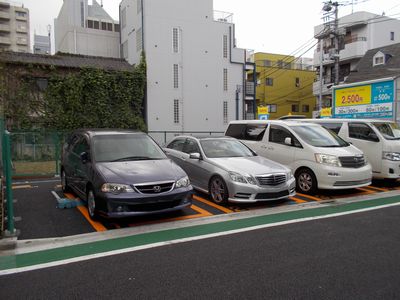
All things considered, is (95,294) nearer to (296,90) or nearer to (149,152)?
(149,152)

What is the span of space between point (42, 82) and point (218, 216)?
742 inches

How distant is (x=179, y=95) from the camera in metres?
26.2

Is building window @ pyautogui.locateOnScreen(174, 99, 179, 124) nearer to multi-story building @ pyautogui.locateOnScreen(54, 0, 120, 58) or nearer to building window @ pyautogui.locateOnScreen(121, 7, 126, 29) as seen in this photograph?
building window @ pyautogui.locateOnScreen(121, 7, 126, 29)

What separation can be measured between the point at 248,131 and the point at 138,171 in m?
5.09

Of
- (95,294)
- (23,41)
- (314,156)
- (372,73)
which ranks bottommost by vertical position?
(95,294)

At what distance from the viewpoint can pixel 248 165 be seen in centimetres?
729

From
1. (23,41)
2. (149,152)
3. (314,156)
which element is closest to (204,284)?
(149,152)

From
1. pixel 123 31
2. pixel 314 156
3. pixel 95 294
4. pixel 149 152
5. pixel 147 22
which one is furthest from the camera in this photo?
pixel 123 31

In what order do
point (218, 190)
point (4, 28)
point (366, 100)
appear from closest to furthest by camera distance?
1. point (218, 190)
2. point (366, 100)
3. point (4, 28)

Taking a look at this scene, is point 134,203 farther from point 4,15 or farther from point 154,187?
point 4,15

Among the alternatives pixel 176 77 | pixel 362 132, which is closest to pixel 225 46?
pixel 176 77

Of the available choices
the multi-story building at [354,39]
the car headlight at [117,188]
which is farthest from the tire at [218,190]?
the multi-story building at [354,39]

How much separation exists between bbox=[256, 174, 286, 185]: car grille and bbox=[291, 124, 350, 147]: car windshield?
190 centimetres

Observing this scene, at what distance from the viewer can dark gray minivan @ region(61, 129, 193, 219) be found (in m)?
5.45
